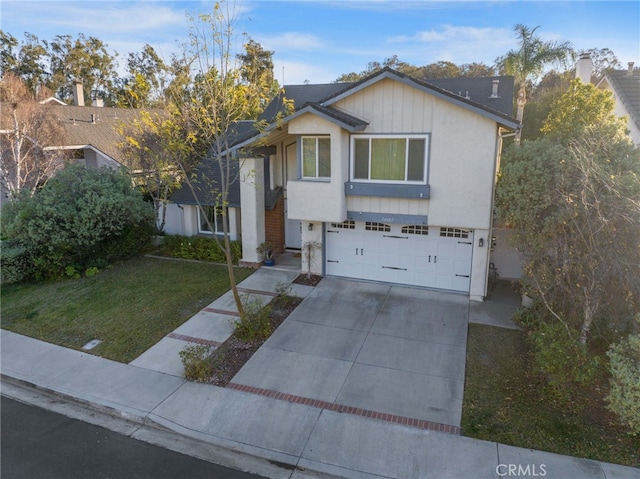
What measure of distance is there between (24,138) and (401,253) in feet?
59.0

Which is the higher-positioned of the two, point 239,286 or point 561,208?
point 561,208

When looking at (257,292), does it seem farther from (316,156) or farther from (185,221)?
(185,221)

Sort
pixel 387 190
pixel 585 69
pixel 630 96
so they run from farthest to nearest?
pixel 585 69 < pixel 630 96 < pixel 387 190

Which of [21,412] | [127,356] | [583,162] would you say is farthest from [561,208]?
[21,412]

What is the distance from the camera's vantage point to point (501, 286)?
13.2 meters

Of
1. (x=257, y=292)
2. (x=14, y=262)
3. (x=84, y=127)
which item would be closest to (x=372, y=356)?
(x=257, y=292)

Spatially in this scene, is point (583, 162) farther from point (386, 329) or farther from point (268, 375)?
point (268, 375)

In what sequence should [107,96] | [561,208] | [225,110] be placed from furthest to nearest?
[107,96], [225,110], [561,208]

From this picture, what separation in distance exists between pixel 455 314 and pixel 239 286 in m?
6.34

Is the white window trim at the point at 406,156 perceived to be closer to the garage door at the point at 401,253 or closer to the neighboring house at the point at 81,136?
the garage door at the point at 401,253

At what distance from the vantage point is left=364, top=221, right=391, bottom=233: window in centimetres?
1309

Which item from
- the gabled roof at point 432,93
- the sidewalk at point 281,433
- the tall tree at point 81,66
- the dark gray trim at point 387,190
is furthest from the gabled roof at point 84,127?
the tall tree at point 81,66

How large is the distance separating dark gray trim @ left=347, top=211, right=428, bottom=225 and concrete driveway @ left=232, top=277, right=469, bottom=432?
2.12 metres

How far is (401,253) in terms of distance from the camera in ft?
42.8
